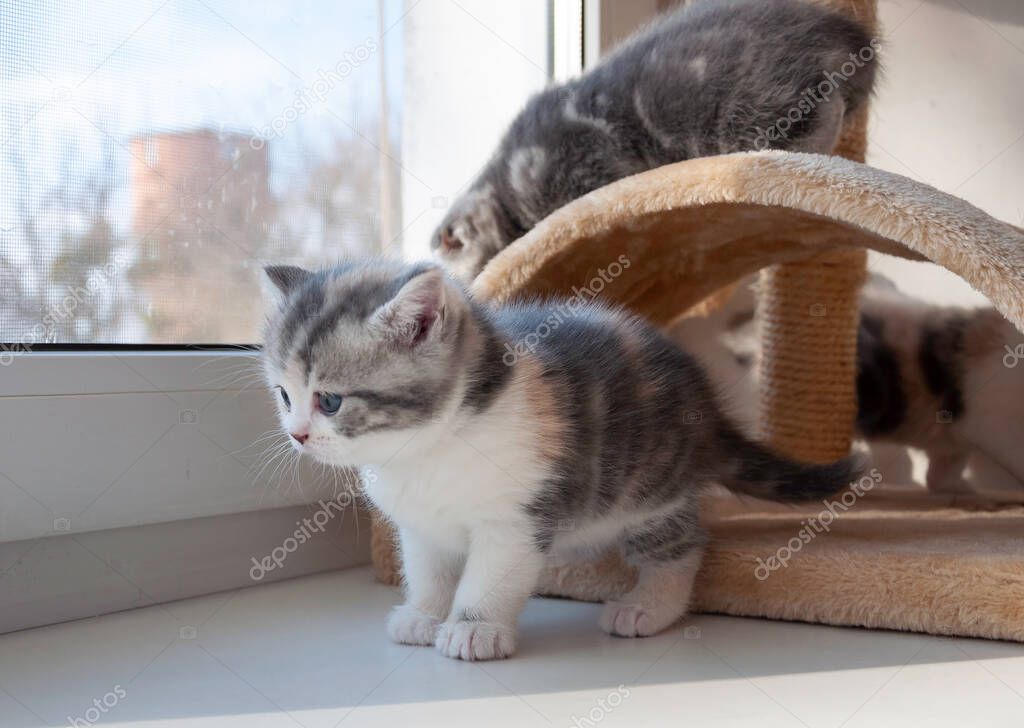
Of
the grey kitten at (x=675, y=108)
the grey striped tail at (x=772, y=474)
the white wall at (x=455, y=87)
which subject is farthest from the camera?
the white wall at (x=455, y=87)

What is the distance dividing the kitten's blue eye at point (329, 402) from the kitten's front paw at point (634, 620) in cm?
49

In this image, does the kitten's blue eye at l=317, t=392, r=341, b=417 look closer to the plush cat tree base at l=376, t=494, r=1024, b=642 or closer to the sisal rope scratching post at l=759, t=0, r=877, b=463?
the plush cat tree base at l=376, t=494, r=1024, b=642

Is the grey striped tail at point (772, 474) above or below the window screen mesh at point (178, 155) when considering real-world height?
below

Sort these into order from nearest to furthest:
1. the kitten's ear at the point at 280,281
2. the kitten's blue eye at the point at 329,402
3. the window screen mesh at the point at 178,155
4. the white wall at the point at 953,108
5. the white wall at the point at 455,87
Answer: the kitten's blue eye at the point at 329,402 < the kitten's ear at the point at 280,281 < the window screen mesh at the point at 178,155 < the white wall at the point at 455,87 < the white wall at the point at 953,108

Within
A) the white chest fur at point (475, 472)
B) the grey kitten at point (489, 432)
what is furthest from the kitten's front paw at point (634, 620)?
the white chest fur at point (475, 472)

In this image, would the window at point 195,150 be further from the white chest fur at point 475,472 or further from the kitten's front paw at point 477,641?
the kitten's front paw at point 477,641

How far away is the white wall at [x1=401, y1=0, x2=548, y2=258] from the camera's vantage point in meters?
2.10

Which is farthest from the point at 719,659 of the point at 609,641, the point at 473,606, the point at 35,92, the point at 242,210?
the point at 35,92

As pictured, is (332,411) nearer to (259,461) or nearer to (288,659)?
(288,659)

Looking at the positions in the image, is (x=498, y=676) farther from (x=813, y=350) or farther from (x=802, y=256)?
(x=813, y=350)

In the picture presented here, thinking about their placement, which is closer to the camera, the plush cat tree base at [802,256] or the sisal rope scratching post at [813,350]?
the plush cat tree base at [802,256]

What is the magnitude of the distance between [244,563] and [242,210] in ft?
1.98

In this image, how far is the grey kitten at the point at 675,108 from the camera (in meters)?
1.78

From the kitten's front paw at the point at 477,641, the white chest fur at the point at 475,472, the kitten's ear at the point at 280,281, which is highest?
the kitten's ear at the point at 280,281
